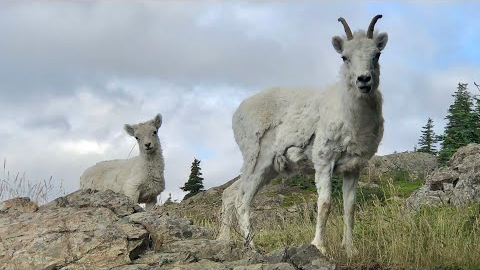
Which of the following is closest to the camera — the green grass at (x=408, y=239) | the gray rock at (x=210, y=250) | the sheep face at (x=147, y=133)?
the gray rock at (x=210, y=250)

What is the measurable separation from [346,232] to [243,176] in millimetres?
2723

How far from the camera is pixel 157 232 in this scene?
8.62m

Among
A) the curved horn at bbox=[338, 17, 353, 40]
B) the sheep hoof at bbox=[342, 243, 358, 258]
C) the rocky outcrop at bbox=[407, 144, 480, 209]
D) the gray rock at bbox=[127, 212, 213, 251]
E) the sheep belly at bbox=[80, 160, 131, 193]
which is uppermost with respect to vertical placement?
the curved horn at bbox=[338, 17, 353, 40]

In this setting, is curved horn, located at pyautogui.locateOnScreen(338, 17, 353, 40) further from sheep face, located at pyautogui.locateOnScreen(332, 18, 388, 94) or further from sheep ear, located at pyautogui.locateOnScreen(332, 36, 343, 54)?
sheep ear, located at pyautogui.locateOnScreen(332, 36, 343, 54)

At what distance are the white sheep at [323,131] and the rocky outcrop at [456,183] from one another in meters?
3.44

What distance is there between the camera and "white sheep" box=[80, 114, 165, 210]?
57.0 feet

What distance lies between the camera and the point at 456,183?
15.5 metres

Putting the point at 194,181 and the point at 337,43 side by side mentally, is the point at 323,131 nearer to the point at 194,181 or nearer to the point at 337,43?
the point at 337,43

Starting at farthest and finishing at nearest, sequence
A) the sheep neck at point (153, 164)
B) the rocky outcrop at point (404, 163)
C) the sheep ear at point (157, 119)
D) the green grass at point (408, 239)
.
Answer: the rocky outcrop at point (404, 163)
the sheep ear at point (157, 119)
the sheep neck at point (153, 164)
the green grass at point (408, 239)

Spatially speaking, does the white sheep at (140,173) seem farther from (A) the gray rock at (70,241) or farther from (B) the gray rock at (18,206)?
(A) the gray rock at (70,241)

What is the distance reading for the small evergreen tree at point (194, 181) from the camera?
31.5m

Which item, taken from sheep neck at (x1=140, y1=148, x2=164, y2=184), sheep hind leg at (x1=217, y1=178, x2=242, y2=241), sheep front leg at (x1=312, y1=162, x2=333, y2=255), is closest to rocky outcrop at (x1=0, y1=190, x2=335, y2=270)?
sheep front leg at (x1=312, y1=162, x2=333, y2=255)

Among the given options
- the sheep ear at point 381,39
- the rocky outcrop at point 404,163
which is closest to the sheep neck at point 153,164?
the sheep ear at point 381,39

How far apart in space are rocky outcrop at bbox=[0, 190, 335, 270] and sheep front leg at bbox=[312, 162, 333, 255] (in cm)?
211
